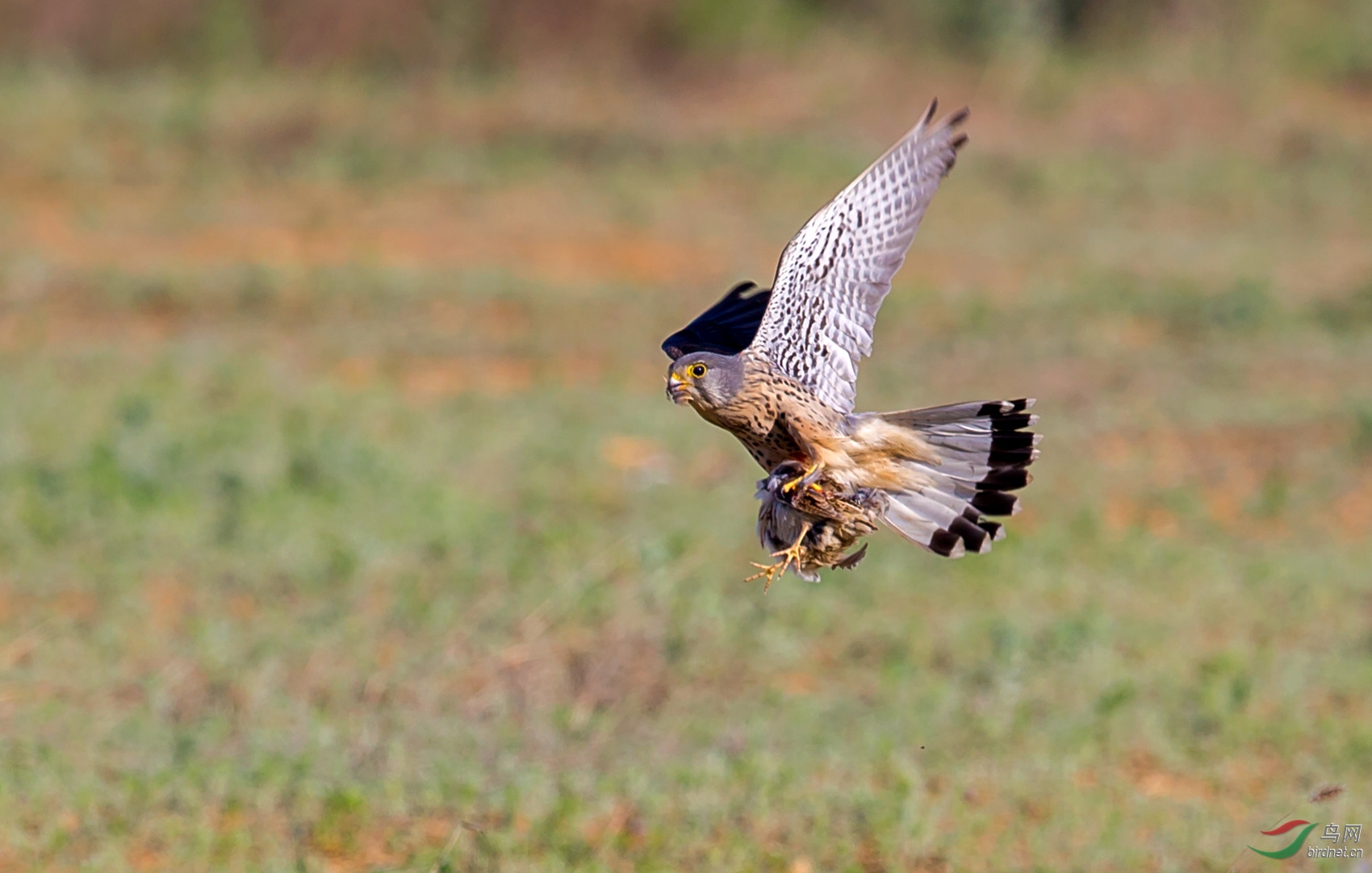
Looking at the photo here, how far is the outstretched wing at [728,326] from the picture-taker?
394 centimetres

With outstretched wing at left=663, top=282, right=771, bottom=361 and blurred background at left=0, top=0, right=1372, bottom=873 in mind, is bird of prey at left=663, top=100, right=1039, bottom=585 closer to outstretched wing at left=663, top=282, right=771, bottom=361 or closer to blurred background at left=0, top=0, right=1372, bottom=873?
outstretched wing at left=663, top=282, right=771, bottom=361

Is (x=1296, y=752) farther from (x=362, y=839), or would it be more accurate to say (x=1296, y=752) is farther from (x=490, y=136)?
(x=490, y=136)

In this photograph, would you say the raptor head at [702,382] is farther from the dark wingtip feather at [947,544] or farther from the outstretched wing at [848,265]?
the dark wingtip feather at [947,544]

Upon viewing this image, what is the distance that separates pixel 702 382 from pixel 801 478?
277 mm

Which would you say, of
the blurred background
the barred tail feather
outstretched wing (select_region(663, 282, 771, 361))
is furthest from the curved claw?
the blurred background

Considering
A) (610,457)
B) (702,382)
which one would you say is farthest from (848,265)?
(610,457)

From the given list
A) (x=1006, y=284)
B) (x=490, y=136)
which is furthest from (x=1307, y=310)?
(x=490, y=136)

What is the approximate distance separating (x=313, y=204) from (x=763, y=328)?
41.7 ft

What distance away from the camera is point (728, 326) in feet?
13.6

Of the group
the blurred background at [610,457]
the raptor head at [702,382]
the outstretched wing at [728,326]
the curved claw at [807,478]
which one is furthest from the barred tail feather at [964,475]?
the blurred background at [610,457]

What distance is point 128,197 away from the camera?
15.3 meters

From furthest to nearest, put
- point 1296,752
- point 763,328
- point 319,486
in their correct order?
1. point 319,486
2. point 1296,752
3. point 763,328

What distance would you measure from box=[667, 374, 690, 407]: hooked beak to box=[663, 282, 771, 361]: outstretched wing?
50cm

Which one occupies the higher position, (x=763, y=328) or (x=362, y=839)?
(x=763, y=328)
